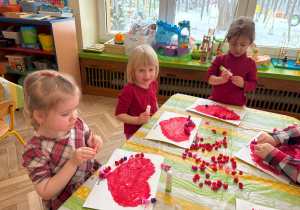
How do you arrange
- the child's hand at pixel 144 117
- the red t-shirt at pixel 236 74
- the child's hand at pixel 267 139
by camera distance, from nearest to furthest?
the child's hand at pixel 267 139
the child's hand at pixel 144 117
the red t-shirt at pixel 236 74

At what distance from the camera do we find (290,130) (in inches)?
40.2

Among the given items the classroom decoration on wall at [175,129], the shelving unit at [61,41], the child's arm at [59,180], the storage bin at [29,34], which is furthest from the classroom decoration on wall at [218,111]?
the storage bin at [29,34]

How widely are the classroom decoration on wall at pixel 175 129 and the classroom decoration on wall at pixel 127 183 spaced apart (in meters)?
0.14

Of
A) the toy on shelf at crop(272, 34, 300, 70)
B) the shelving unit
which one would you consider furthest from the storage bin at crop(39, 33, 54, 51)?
the toy on shelf at crop(272, 34, 300, 70)

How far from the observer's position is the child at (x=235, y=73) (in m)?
1.31

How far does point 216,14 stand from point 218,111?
1.73 m

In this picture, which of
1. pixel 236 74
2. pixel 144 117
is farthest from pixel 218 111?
pixel 144 117

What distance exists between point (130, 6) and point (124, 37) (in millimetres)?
554

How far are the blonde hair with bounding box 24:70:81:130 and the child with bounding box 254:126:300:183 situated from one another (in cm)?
78

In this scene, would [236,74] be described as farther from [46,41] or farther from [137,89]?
[46,41]

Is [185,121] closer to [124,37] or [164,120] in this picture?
[164,120]

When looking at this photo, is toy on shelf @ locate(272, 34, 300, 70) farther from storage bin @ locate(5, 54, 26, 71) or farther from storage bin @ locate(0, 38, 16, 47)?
storage bin @ locate(0, 38, 16, 47)

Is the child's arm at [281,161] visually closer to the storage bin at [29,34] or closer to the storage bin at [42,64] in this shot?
the storage bin at [42,64]

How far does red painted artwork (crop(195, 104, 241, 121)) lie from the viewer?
122cm
